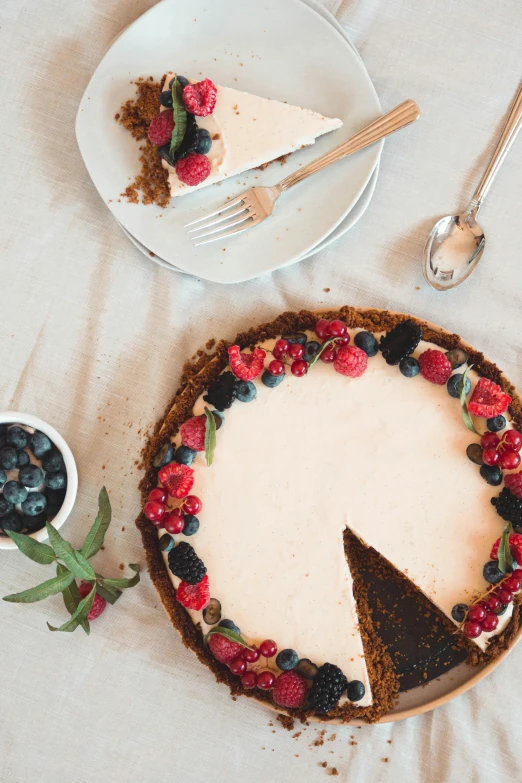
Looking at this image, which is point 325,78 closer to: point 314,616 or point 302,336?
point 302,336

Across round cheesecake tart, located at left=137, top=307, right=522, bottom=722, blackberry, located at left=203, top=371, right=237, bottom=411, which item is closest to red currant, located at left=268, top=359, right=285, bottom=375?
round cheesecake tart, located at left=137, top=307, right=522, bottom=722

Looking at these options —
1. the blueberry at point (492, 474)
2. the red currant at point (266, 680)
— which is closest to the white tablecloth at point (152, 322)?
the red currant at point (266, 680)

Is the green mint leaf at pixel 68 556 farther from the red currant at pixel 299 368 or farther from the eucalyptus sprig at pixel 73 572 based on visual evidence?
the red currant at pixel 299 368

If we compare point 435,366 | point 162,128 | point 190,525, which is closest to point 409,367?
point 435,366

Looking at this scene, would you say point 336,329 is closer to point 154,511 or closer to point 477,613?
point 154,511

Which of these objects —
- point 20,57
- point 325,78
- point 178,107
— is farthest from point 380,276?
point 20,57

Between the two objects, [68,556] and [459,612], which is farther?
[459,612]
